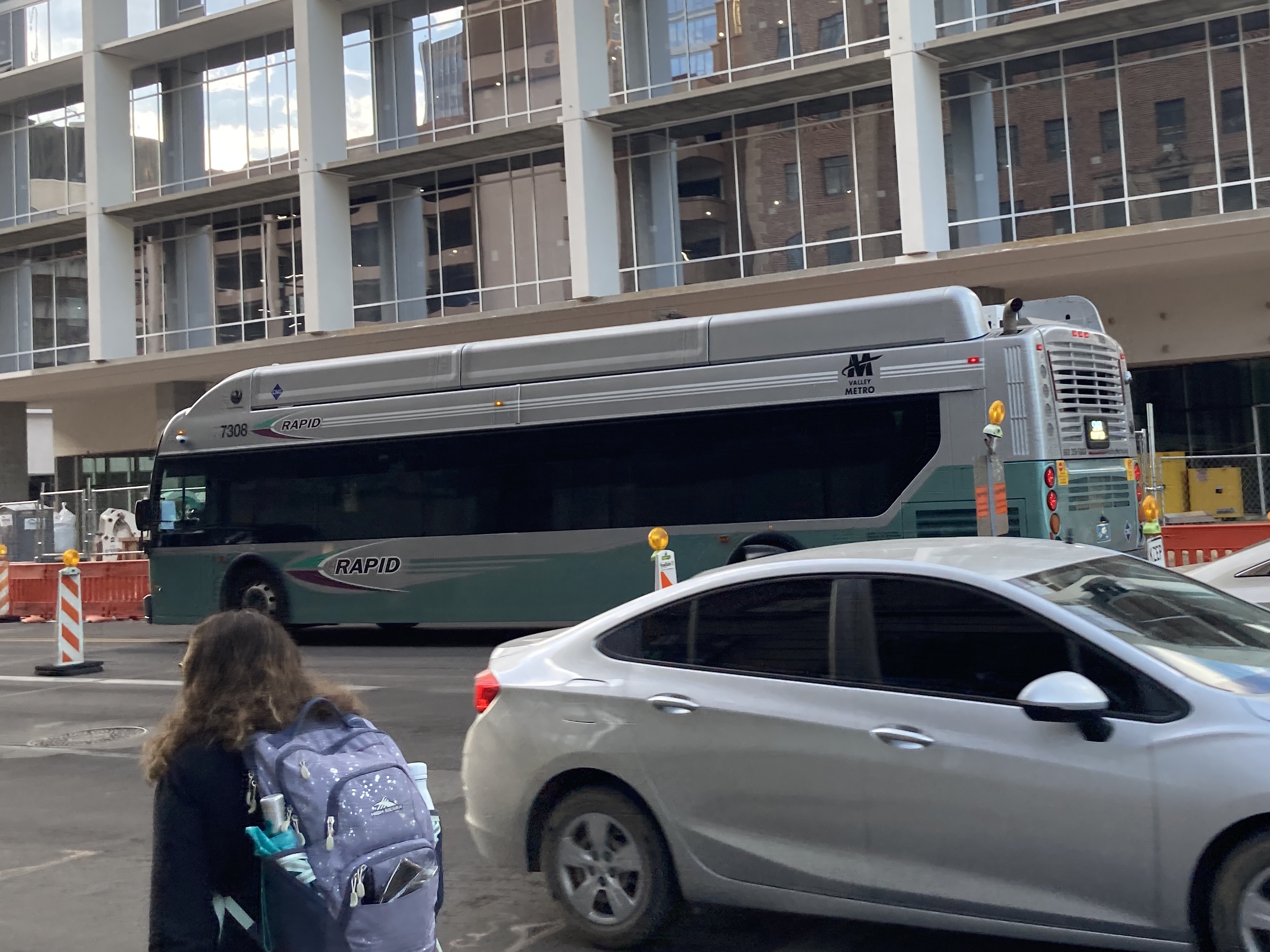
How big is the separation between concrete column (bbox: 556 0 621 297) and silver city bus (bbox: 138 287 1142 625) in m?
9.99

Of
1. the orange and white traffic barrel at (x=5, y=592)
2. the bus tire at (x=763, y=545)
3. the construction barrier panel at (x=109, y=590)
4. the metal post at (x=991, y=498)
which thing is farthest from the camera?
the orange and white traffic barrel at (x=5, y=592)

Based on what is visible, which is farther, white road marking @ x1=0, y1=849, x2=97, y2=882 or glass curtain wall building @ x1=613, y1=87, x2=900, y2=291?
glass curtain wall building @ x1=613, y1=87, x2=900, y2=291

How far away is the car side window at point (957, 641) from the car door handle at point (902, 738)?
17cm

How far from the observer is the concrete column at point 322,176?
30.3 m

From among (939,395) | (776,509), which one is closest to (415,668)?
(776,509)

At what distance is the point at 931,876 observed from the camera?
15.0 feet

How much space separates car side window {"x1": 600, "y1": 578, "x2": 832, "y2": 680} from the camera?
501 centimetres

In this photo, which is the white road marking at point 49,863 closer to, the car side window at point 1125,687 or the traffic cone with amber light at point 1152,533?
the car side window at point 1125,687

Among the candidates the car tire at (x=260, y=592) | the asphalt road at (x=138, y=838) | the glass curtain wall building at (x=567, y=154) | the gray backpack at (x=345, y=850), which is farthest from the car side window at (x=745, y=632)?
the glass curtain wall building at (x=567, y=154)

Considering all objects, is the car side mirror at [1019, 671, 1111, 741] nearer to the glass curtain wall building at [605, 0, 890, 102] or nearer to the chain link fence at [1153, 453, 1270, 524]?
the chain link fence at [1153, 453, 1270, 524]

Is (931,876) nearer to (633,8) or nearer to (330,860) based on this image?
(330,860)

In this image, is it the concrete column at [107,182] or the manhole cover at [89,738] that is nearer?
the manhole cover at [89,738]

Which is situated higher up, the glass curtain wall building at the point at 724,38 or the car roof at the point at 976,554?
the glass curtain wall building at the point at 724,38

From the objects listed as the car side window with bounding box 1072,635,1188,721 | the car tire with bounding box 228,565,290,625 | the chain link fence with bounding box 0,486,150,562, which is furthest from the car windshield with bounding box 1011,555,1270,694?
the chain link fence with bounding box 0,486,150,562
